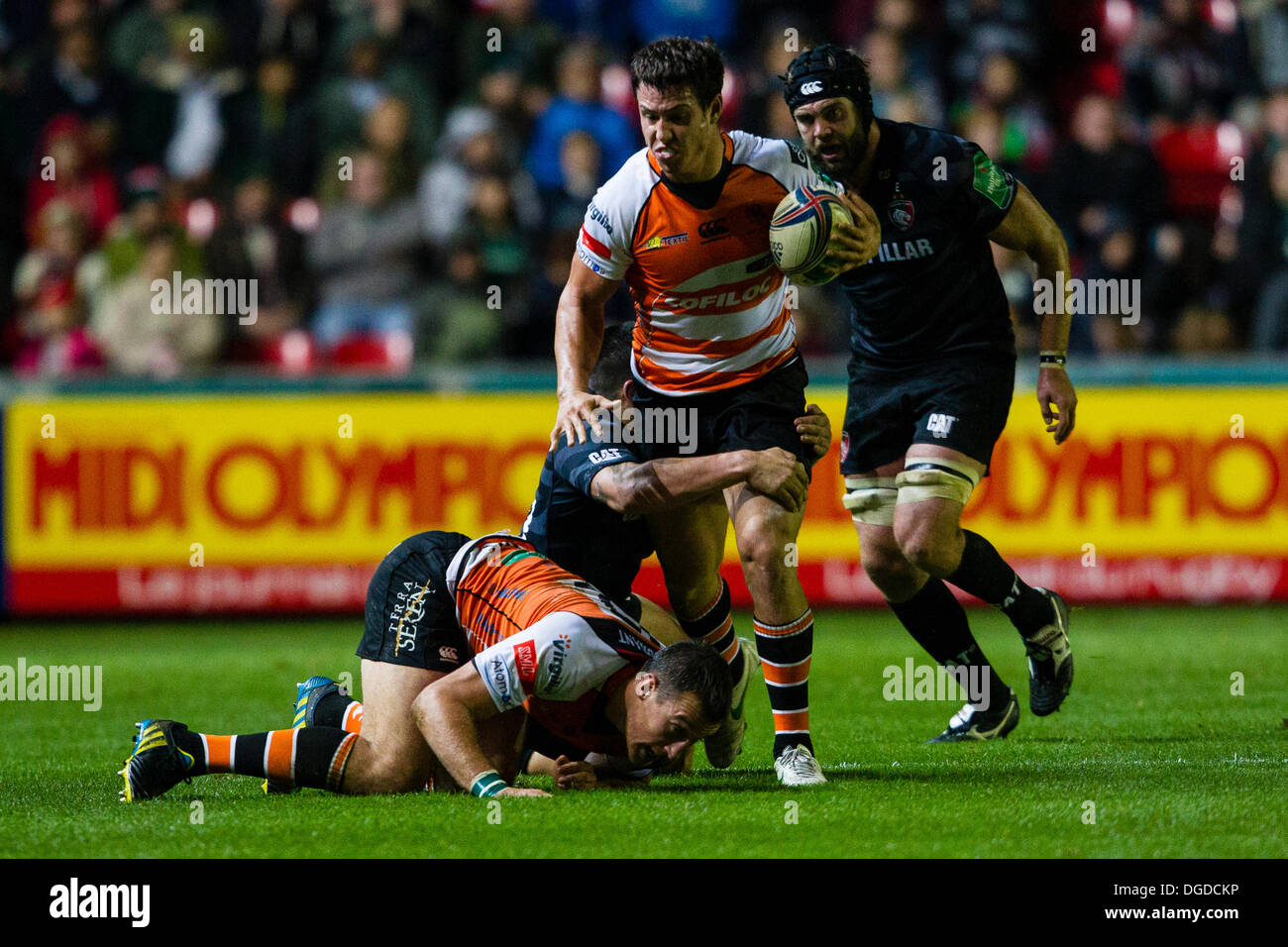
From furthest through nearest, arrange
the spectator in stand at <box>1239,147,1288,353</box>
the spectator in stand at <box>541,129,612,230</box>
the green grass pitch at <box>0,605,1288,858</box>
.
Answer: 1. the spectator in stand at <box>541,129,612,230</box>
2. the spectator in stand at <box>1239,147,1288,353</box>
3. the green grass pitch at <box>0,605,1288,858</box>

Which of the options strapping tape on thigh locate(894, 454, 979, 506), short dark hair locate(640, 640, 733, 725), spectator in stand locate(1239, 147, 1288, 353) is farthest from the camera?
spectator in stand locate(1239, 147, 1288, 353)

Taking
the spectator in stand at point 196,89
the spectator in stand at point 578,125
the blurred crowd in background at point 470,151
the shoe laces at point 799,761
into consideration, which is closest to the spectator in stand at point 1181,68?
the blurred crowd in background at point 470,151

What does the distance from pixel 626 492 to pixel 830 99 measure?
1.66 metres

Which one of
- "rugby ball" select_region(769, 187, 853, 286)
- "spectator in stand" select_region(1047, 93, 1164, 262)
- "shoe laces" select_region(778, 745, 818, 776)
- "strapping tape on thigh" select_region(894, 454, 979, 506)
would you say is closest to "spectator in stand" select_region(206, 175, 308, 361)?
"spectator in stand" select_region(1047, 93, 1164, 262)

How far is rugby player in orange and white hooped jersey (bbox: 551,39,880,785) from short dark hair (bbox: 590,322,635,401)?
11.1 inches

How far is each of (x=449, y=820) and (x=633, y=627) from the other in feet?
3.09

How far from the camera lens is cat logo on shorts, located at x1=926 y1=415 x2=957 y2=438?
22.3 feet

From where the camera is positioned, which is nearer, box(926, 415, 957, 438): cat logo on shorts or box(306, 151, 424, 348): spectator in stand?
box(926, 415, 957, 438): cat logo on shorts

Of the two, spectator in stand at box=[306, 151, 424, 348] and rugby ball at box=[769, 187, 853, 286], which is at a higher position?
spectator in stand at box=[306, 151, 424, 348]

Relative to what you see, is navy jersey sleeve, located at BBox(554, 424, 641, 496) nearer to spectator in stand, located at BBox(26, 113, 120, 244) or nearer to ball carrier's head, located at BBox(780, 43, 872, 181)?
ball carrier's head, located at BBox(780, 43, 872, 181)

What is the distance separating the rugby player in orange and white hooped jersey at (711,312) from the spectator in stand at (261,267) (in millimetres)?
6450

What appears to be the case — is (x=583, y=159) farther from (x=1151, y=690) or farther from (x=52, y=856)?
(x=52, y=856)
